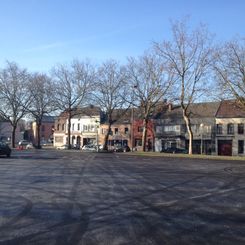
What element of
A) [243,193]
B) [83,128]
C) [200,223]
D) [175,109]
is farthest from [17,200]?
[83,128]

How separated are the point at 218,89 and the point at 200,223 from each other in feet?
137

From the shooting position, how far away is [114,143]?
3686 inches

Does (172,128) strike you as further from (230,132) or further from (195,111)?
(230,132)

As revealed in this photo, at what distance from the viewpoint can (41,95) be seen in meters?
78.8

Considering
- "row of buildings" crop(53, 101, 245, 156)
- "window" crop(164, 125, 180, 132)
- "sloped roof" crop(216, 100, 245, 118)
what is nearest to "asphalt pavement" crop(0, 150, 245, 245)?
"row of buildings" crop(53, 101, 245, 156)

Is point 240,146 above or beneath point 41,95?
beneath

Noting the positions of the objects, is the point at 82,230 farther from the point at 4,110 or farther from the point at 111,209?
the point at 4,110

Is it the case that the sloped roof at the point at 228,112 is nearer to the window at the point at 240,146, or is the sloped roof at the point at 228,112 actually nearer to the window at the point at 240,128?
the window at the point at 240,128

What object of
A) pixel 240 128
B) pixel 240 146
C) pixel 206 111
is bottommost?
pixel 240 146

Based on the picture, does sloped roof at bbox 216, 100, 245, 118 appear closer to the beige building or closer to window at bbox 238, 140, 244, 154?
the beige building

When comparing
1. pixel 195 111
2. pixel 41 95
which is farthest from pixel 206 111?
pixel 41 95

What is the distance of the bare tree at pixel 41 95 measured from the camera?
252ft

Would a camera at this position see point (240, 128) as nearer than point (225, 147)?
Yes

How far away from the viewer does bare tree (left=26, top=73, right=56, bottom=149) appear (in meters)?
76.9
